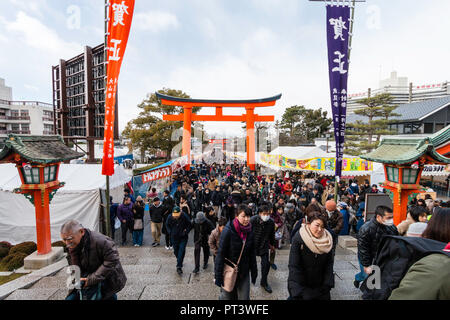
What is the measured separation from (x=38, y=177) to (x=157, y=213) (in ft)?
9.11

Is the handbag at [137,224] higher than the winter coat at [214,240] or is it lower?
lower

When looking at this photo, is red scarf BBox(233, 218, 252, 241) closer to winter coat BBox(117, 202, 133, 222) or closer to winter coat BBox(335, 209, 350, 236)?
winter coat BBox(335, 209, 350, 236)

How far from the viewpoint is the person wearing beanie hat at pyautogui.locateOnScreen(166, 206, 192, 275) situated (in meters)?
4.41

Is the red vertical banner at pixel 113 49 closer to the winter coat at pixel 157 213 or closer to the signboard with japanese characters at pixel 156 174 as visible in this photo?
the winter coat at pixel 157 213

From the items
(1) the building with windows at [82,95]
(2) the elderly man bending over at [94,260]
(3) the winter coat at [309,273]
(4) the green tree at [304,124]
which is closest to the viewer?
(2) the elderly man bending over at [94,260]

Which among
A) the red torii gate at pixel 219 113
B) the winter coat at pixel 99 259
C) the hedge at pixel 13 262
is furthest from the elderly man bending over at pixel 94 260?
the red torii gate at pixel 219 113

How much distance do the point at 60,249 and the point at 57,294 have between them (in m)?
2.34

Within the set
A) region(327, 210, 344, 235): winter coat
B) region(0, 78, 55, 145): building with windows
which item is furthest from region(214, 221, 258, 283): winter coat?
region(0, 78, 55, 145): building with windows

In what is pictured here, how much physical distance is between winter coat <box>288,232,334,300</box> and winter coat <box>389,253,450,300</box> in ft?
3.55

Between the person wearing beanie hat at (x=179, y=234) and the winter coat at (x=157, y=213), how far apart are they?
5.13 ft

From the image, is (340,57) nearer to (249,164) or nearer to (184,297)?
(184,297)

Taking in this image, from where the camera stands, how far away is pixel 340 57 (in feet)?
18.0

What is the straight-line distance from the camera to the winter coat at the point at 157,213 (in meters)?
6.14

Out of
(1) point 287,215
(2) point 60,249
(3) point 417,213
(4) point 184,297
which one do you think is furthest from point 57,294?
(3) point 417,213
